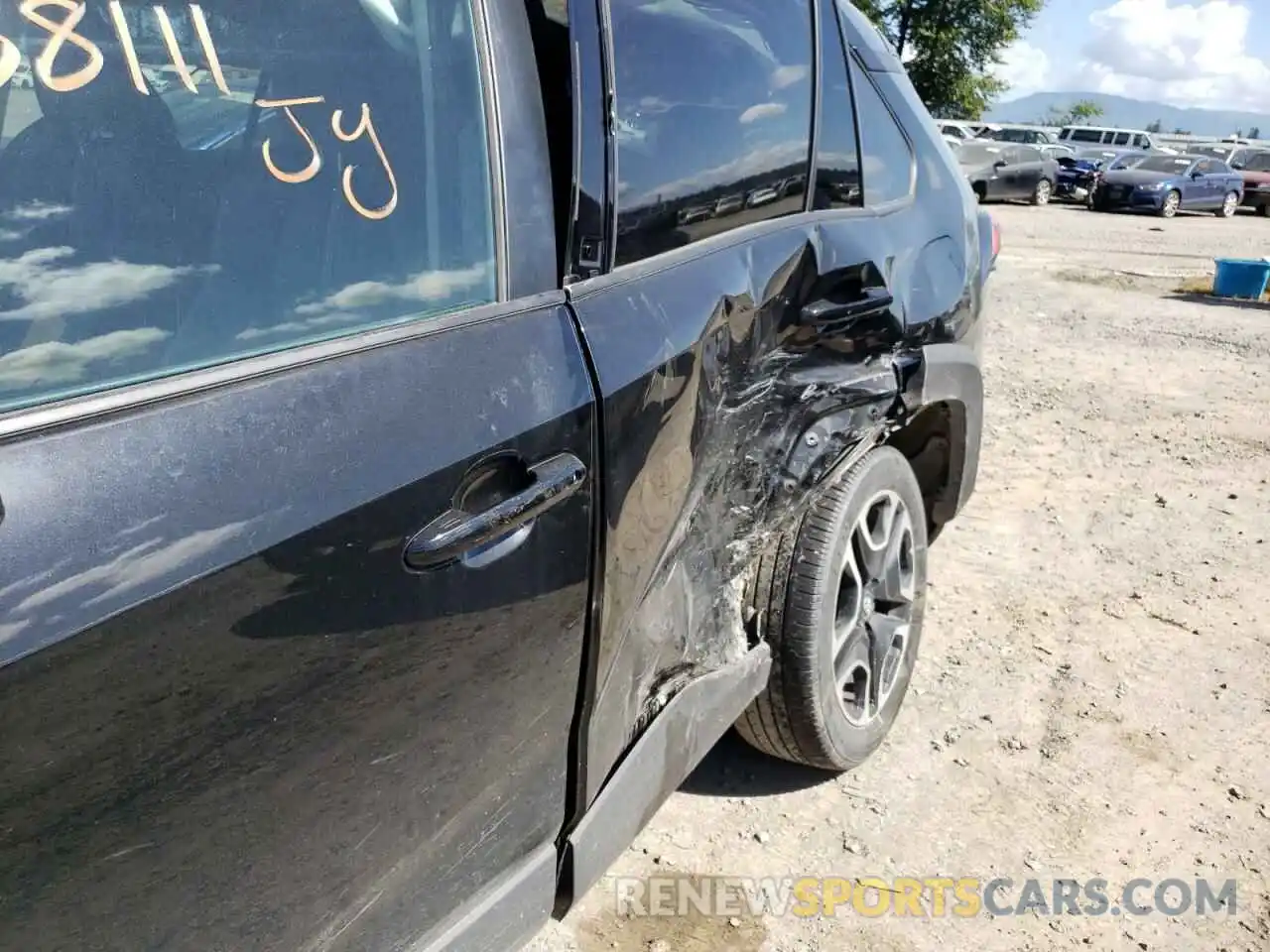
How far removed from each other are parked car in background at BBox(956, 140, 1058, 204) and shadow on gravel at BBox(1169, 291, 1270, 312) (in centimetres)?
1105

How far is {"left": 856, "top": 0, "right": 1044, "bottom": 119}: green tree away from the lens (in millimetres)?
38969

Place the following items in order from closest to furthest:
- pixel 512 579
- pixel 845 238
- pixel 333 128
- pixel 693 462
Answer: pixel 333 128 < pixel 512 579 < pixel 693 462 < pixel 845 238

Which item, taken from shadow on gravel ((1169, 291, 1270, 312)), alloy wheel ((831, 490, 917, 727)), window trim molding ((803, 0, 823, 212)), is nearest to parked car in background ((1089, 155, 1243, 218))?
shadow on gravel ((1169, 291, 1270, 312))

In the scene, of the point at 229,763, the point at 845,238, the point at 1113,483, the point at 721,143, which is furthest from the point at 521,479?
the point at 1113,483

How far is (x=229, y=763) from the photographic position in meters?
1.19

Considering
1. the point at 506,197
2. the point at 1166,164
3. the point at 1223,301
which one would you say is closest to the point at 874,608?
the point at 506,197

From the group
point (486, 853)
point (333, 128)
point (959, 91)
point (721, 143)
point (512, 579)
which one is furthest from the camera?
point (959, 91)

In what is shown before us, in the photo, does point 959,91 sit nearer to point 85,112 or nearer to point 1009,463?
point 1009,463

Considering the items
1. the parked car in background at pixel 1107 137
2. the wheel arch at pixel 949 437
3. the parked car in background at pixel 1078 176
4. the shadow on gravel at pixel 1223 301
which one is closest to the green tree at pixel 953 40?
the parked car in background at pixel 1107 137

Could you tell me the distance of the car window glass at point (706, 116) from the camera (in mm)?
1862

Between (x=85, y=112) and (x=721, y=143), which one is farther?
(x=721, y=143)

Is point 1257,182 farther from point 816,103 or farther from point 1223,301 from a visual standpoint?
point 816,103

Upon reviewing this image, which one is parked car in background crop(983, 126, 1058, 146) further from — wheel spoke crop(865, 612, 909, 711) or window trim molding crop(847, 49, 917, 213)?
wheel spoke crop(865, 612, 909, 711)

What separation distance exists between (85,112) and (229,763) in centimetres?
71
